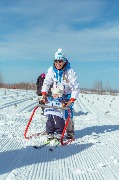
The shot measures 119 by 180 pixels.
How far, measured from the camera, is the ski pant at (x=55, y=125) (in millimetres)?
6656

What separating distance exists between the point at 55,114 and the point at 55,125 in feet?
0.69

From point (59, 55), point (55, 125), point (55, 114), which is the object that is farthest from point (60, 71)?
point (55, 125)

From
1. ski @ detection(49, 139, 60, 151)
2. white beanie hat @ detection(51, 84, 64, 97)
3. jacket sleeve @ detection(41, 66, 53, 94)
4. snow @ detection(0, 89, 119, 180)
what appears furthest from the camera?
jacket sleeve @ detection(41, 66, 53, 94)

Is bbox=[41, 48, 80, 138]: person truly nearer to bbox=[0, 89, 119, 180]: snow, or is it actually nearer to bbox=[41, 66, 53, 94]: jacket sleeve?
bbox=[41, 66, 53, 94]: jacket sleeve

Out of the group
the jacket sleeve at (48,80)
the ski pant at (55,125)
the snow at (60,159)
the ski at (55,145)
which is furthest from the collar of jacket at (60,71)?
the ski at (55,145)

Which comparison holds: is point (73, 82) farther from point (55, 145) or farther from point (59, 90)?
point (55, 145)

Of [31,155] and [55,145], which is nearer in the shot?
[31,155]

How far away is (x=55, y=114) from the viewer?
664cm

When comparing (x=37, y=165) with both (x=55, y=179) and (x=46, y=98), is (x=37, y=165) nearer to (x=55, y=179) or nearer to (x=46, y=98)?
(x=55, y=179)

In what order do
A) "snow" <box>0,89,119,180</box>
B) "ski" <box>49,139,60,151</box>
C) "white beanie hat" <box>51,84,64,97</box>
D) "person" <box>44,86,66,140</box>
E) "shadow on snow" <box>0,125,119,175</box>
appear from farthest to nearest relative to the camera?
"white beanie hat" <box>51,84,64,97</box> → "person" <box>44,86,66,140</box> → "ski" <box>49,139,60,151</box> → "shadow on snow" <box>0,125,119,175</box> → "snow" <box>0,89,119,180</box>

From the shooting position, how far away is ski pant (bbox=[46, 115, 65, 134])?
6.66m

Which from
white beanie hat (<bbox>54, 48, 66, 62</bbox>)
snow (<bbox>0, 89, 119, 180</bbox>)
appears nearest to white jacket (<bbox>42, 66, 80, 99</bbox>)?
white beanie hat (<bbox>54, 48, 66, 62</bbox>)

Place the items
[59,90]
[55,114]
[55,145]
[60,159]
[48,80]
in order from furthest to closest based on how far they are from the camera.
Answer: [48,80], [59,90], [55,114], [55,145], [60,159]

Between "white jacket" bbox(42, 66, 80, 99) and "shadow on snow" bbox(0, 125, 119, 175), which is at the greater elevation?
"white jacket" bbox(42, 66, 80, 99)
